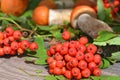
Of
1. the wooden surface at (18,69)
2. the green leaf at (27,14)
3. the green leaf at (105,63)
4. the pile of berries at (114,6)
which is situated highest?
the pile of berries at (114,6)

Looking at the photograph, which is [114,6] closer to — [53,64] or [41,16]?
[41,16]

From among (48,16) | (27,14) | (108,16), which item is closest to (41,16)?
(48,16)

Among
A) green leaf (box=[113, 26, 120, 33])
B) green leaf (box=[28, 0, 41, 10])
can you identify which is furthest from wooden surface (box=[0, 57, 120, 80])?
green leaf (box=[28, 0, 41, 10])

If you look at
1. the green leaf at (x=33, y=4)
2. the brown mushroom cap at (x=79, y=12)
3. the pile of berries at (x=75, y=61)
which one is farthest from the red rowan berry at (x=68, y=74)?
the green leaf at (x=33, y=4)

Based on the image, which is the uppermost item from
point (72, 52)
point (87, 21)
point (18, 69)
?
point (87, 21)

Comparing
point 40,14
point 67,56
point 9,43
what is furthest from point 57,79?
point 40,14

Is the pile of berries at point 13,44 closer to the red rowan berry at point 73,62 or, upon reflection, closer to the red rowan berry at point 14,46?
the red rowan berry at point 14,46
